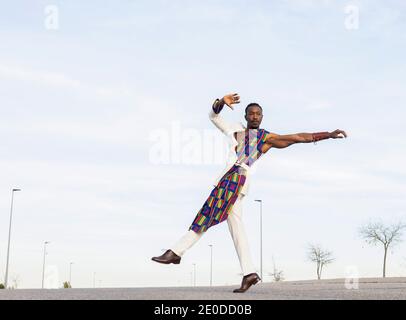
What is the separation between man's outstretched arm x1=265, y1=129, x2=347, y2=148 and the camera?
25.6ft

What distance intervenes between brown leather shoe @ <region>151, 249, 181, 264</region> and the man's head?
5.97 feet

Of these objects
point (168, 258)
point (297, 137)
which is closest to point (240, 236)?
point (168, 258)

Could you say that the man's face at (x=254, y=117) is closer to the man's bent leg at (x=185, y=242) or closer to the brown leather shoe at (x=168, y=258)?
the man's bent leg at (x=185, y=242)

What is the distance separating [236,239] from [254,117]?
59.2 inches

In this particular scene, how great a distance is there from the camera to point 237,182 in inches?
306

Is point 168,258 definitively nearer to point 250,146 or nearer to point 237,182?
point 237,182

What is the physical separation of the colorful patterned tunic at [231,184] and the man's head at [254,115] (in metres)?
0.07

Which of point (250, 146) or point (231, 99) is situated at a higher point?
point (231, 99)

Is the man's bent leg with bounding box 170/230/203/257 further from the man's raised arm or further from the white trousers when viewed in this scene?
the man's raised arm

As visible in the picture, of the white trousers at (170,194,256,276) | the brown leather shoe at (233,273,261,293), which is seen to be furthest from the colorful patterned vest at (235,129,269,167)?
the brown leather shoe at (233,273,261,293)

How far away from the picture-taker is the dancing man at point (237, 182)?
25.4ft
